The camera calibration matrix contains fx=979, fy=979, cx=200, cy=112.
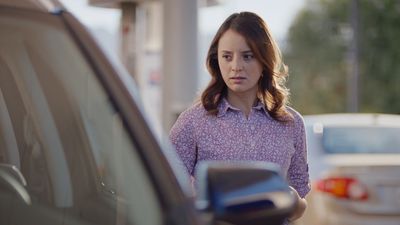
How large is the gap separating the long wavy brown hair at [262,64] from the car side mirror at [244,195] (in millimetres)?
1109

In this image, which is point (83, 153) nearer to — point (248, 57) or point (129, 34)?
point (248, 57)

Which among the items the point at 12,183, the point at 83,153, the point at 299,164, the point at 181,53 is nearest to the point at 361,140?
the point at 181,53

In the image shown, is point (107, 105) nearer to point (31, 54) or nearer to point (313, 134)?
point (31, 54)

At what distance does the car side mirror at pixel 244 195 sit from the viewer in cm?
218

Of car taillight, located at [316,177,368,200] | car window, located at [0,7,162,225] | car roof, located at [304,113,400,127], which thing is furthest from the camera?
car roof, located at [304,113,400,127]

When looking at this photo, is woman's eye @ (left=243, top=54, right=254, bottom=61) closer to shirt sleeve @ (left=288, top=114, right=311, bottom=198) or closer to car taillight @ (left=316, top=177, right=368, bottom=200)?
shirt sleeve @ (left=288, top=114, right=311, bottom=198)

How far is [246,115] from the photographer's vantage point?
11.2 ft

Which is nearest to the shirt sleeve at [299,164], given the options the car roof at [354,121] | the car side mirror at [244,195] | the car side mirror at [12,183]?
the car side mirror at [12,183]

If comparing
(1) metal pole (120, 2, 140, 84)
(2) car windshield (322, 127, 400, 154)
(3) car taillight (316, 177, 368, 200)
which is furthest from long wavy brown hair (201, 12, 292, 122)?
(1) metal pole (120, 2, 140, 84)

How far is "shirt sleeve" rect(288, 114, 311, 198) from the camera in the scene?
11.3 ft

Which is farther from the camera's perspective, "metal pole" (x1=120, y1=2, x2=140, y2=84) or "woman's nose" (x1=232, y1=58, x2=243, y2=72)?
"metal pole" (x1=120, y1=2, x2=140, y2=84)

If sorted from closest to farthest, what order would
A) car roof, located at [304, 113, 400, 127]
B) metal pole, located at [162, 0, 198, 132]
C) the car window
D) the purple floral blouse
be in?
the car window, the purple floral blouse, car roof, located at [304, 113, 400, 127], metal pole, located at [162, 0, 198, 132]

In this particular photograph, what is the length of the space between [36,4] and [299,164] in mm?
1344

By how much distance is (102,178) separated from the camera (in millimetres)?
2799
